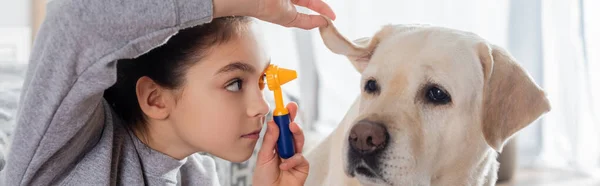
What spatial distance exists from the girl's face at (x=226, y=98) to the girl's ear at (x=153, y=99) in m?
0.02

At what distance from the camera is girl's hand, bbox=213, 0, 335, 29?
1.08m

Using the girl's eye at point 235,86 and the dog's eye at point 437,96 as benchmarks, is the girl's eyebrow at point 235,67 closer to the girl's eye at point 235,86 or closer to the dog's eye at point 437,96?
the girl's eye at point 235,86

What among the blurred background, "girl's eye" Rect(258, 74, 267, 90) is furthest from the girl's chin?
the blurred background

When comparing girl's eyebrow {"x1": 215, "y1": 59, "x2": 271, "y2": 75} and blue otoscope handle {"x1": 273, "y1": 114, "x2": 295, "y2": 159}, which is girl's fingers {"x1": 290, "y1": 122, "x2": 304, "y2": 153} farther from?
girl's eyebrow {"x1": 215, "y1": 59, "x2": 271, "y2": 75}

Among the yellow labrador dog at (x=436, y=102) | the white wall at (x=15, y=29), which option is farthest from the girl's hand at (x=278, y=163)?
the white wall at (x=15, y=29)

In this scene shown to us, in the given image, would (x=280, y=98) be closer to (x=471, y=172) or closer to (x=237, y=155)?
(x=237, y=155)

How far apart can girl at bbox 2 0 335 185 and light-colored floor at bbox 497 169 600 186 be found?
8.53 ft

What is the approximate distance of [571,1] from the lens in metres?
3.96

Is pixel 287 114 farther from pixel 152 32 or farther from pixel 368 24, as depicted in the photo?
pixel 368 24

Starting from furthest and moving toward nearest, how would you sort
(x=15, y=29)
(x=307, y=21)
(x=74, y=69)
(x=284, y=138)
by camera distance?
(x=15, y=29)
(x=284, y=138)
(x=307, y=21)
(x=74, y=69)

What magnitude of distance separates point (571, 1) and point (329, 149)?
9.09 feet

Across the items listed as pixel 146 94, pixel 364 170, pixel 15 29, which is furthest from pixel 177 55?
pixel 15 29

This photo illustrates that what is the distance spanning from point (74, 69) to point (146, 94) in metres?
0.32

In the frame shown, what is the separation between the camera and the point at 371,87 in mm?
1480
